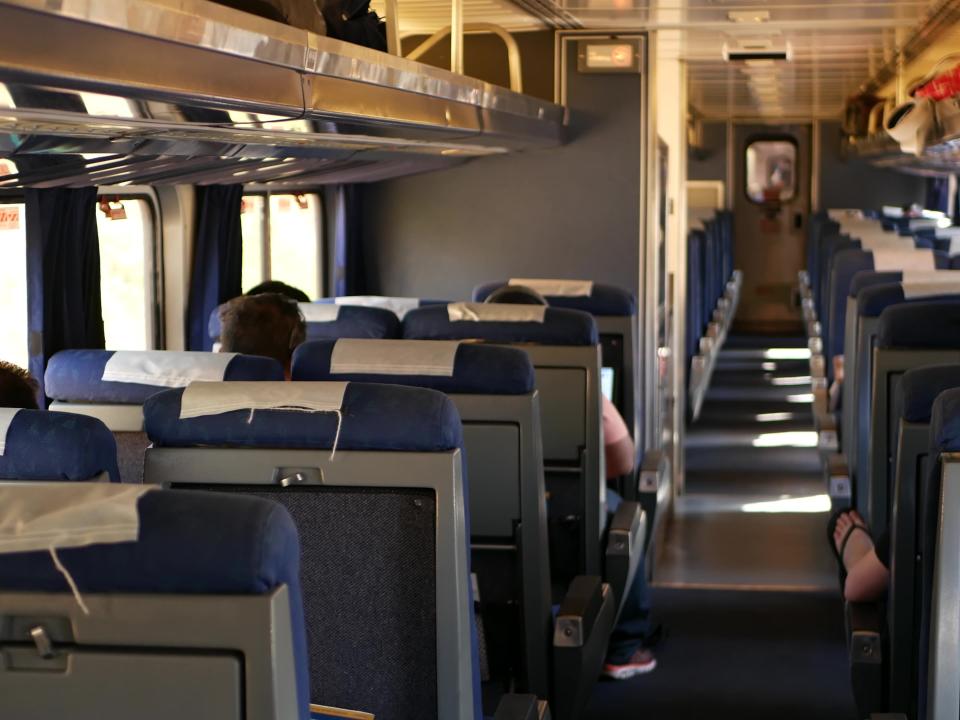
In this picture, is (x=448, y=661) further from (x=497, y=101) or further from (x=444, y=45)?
(x=444, y=45)

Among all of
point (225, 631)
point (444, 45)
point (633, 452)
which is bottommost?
point (633, 452)

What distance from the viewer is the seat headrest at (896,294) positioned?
492 centimetres

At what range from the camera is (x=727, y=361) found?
1557 centimetres

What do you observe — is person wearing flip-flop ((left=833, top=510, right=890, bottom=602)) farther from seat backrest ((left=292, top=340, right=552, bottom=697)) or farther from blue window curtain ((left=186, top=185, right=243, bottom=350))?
blue window curtain ((left=186, top=185, right=243, bottom=350))

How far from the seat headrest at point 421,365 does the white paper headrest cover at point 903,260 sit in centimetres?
577

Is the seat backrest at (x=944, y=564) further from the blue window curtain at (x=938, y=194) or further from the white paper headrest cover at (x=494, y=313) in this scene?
the blue window curtain at (x=938, y=194)

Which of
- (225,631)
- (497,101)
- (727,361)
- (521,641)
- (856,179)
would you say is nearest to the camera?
(225,631)

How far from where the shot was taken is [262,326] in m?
3.71

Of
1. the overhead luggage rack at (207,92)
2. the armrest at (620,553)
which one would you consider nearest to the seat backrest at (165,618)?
the overhead luggage rack at (207,92)

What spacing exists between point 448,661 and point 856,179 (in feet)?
54.3

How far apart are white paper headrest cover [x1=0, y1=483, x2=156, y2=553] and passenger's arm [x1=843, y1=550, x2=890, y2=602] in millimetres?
2783

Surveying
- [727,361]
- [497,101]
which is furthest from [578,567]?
[727,361]

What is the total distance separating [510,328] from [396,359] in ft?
3.83

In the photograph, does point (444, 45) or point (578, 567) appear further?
point (444, 45)
